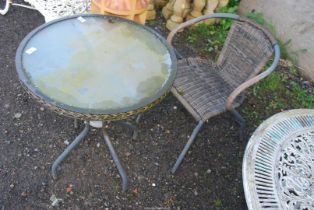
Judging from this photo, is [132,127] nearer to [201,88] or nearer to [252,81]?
[201,88]

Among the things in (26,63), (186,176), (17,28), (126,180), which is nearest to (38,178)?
(126,180)

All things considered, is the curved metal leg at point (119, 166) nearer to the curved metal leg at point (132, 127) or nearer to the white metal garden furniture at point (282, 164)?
the curved metal leg at point (132, 127)

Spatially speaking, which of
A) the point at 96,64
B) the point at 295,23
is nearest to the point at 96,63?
the point at 96,64

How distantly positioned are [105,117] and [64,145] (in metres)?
0.96

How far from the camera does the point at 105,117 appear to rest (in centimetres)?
181

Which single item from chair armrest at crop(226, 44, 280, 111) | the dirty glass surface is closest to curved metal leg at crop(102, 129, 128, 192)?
the dirty glass surface

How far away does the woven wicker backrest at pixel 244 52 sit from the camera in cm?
243

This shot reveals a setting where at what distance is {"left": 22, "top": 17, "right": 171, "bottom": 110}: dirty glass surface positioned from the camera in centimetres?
190

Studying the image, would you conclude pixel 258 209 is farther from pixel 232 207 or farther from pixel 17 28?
pixel 17 28

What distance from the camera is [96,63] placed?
211 cm

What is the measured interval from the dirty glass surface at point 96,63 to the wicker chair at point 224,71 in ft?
1.23

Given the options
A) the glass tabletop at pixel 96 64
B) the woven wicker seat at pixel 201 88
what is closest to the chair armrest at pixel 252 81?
the woven wicker seat at pixel 201 88

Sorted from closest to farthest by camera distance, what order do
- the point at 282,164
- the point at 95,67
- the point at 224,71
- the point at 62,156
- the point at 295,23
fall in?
the point at 282,164
the point at 95,67
the point at 62,156
the point at 224,71
the point at 295,23

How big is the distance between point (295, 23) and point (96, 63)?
2.36 meters
